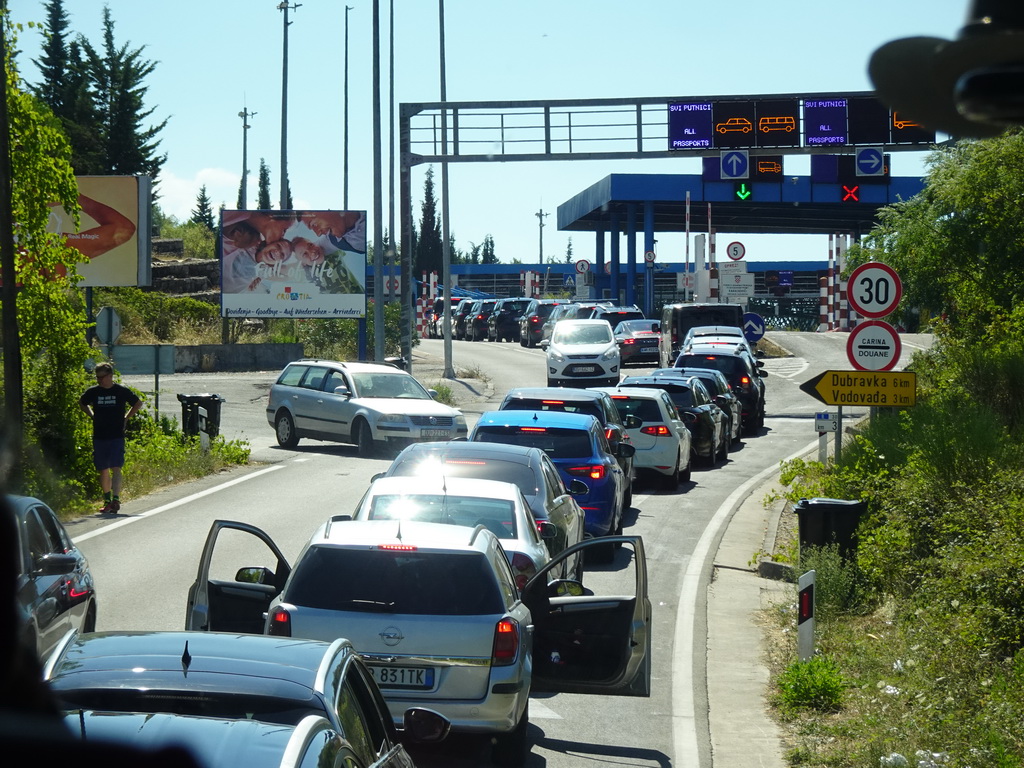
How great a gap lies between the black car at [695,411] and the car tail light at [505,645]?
646 inches

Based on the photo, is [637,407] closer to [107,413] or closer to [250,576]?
[107,413]

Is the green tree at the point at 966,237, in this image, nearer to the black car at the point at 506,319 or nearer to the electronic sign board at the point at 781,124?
the electronic sign board at the point at 781,124

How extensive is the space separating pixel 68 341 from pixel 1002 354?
1251cm

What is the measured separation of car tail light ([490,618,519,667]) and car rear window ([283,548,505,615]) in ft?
0.30

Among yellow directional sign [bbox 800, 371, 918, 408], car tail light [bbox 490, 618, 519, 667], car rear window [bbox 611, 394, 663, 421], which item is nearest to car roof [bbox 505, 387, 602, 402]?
car rear window [bbox 611, 394, 663, 421]

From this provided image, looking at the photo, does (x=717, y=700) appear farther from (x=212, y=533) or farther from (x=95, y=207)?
(x=95, y=207)

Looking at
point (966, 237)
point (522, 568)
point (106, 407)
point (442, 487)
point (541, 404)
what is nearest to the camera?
point (522, 568)

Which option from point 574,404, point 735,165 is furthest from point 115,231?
point 574,404

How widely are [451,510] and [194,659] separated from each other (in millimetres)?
5439

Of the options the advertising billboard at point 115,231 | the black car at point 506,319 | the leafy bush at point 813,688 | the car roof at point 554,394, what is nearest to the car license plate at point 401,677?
the leafy bush at point 813,688

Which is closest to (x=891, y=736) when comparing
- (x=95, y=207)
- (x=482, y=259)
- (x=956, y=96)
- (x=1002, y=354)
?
(x=956, y=96)

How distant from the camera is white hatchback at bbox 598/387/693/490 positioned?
20875mm

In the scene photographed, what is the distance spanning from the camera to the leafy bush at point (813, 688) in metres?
8.84

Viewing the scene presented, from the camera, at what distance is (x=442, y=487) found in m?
9.92
